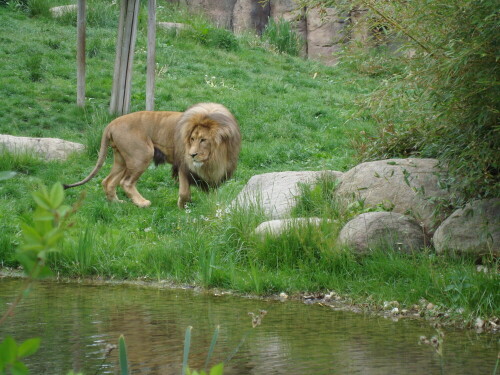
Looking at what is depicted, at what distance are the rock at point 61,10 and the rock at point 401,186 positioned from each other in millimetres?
12969

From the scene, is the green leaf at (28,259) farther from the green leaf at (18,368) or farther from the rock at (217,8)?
the rock at (217,8)

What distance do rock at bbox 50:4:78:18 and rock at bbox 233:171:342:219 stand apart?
37.8ft

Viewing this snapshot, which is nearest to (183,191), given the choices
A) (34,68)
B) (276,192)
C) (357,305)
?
(276,192)

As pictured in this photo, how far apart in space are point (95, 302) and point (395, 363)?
104 inches

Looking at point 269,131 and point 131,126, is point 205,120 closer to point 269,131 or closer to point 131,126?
point 131,126

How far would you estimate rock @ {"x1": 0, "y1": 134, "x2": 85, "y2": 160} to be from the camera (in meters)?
10.5

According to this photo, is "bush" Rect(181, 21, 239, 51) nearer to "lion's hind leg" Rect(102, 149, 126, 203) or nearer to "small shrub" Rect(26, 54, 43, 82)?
"small shrub" Rect(26, 54, 43, 82)

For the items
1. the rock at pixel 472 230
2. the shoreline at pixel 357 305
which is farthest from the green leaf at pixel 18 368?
the rock at pixel 472 230

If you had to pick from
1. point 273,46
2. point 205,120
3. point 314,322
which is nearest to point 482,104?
point 314,322

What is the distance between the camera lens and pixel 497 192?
5.86 meters

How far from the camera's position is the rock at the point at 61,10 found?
18.4 metres

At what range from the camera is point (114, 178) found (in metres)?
9.61

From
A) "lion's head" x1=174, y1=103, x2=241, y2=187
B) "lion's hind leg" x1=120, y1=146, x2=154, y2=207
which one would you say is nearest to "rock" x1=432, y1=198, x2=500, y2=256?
"lion's head" x1=174, y1=103, x2=241, y2=187

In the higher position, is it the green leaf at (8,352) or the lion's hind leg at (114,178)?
the green leaf at (8,352)
